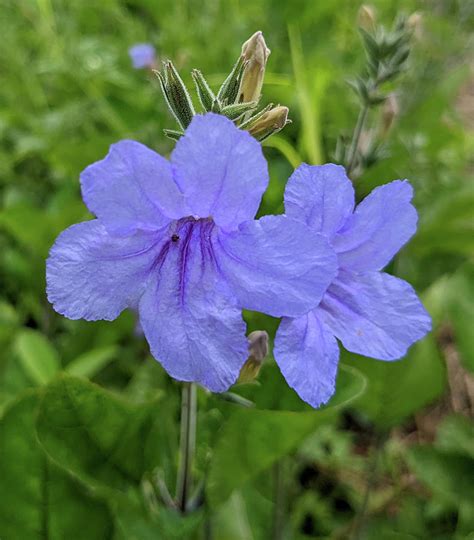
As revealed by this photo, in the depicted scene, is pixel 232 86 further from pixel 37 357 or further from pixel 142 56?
pixel 142 56

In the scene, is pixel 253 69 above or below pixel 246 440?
above

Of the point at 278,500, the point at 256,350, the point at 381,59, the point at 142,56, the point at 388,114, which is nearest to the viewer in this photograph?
the point at 256,350

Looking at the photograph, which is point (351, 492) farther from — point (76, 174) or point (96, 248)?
point (96, 248)

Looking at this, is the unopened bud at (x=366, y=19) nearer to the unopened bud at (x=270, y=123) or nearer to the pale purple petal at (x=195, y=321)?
the unopened bud at (x=270, y=123)

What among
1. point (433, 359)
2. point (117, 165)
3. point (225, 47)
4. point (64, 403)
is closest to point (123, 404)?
point (64, 403)

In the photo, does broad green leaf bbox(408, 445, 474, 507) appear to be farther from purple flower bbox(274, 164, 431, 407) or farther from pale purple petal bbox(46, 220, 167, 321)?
pale purple petal bbox(46, 220, 167, 321)


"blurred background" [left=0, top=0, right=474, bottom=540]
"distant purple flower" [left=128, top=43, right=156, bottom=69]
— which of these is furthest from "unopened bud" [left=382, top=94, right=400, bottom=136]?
"distant purple flower" [left=128, top=43, right=156, bottom=69]

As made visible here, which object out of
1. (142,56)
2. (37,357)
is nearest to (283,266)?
(37,357)

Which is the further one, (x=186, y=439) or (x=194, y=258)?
(x=186, y=439)

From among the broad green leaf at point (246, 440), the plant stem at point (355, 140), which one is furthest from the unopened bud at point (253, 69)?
the broad green leaf at point (246, 440)
